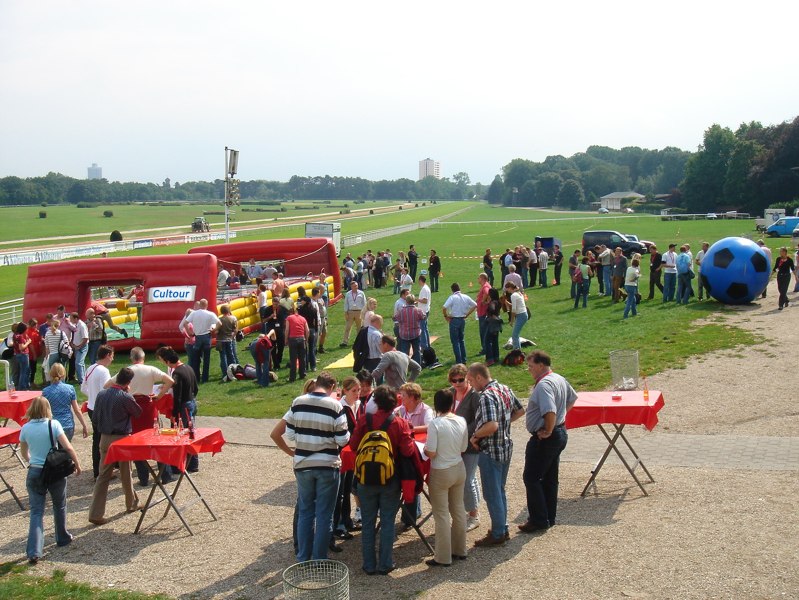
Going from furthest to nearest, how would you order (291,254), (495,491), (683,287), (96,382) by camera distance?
(291,254) → (683,287) → (96,382) → (495,491)

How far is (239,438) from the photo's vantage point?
39.7ft

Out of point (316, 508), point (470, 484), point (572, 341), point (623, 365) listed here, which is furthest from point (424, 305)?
point (316, 508)

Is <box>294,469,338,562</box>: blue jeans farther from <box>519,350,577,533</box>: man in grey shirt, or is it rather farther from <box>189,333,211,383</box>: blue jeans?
<box>189,333,211,383</box>: blue jeans

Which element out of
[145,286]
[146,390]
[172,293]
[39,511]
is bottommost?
[39,511]

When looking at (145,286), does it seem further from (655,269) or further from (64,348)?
(655,269)

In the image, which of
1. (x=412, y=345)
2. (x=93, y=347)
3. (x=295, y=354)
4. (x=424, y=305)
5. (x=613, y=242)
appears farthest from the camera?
(x=613, y=242)

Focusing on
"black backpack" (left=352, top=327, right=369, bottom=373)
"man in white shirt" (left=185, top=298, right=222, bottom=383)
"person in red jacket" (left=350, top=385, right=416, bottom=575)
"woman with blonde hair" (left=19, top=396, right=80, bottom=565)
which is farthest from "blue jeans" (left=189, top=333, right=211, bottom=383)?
"person in red jacket" (left=350, top=385, right=416, bottom=575)

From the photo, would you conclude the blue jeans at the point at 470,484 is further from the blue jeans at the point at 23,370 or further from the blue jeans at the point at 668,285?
the blue jeans at the point at 668,285

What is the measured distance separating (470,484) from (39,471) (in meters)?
4.25

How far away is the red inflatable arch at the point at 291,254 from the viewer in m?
28.6

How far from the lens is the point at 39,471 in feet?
25.9

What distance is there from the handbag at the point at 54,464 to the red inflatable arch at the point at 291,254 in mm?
20586

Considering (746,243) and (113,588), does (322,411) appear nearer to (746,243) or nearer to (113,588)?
(113,588)

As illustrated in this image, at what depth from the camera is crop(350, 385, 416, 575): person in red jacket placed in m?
6.99
